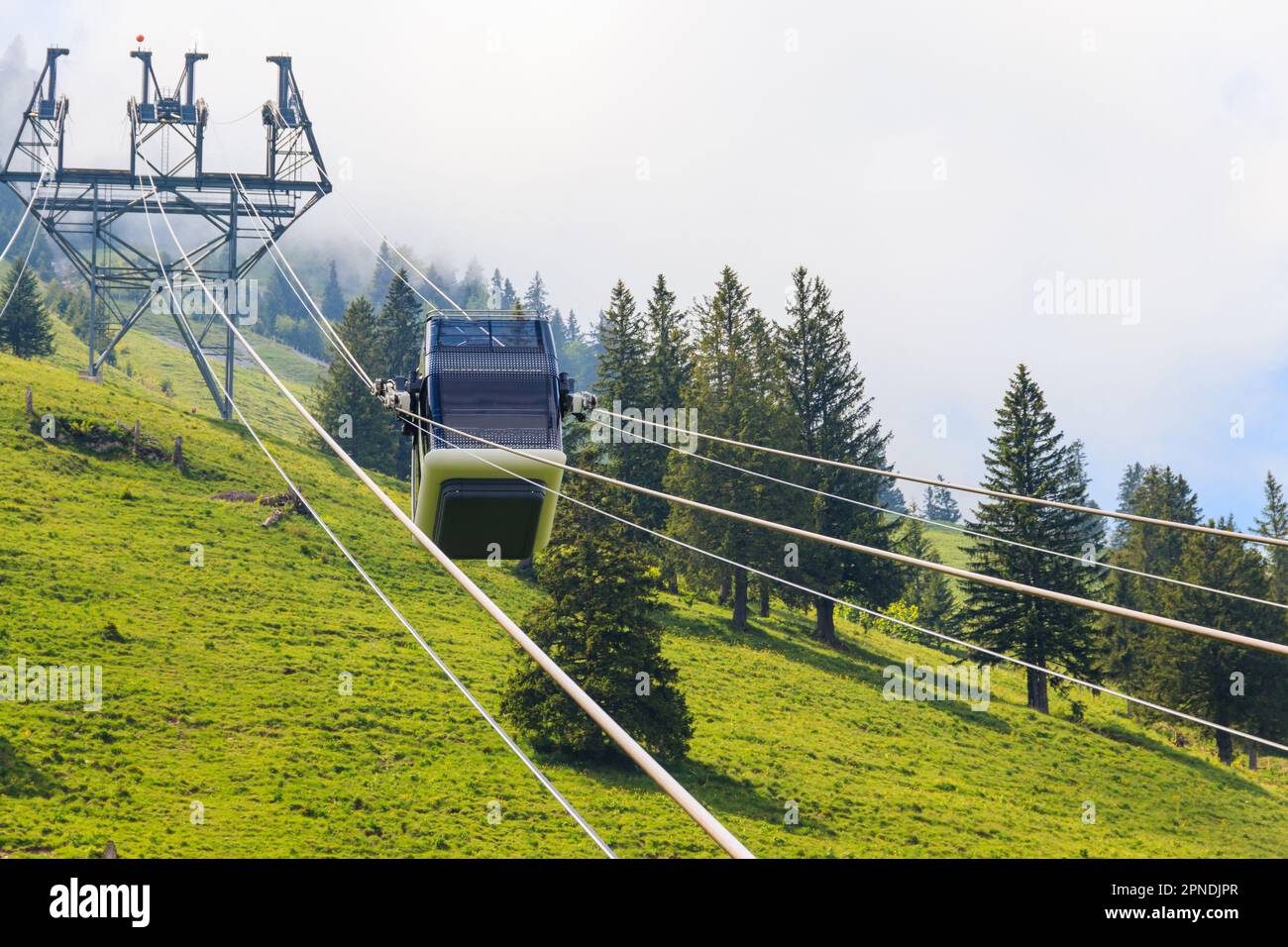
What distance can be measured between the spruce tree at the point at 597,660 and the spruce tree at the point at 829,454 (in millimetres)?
24466

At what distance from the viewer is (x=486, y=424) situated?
20.2 metres

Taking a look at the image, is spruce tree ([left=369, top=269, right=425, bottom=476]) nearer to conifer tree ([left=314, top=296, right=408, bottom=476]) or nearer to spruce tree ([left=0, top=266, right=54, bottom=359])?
conifer tree ([left=314, top=296, right=408, bottom=476])

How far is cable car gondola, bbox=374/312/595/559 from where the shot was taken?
19375 mm

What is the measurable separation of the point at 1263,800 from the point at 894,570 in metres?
20.1

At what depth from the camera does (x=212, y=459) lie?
58688mm

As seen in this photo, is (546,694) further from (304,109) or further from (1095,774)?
(304,109)

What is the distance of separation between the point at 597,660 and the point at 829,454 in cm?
3520

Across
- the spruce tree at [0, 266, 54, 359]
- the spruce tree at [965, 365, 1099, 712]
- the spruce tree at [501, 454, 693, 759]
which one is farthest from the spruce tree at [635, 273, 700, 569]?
the spruce tree at [0, 266, 54, 359]

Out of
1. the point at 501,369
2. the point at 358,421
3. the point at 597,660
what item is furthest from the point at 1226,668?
the point at 358,421

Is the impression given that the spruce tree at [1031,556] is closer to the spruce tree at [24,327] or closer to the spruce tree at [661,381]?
the spruce tree at [661,381]

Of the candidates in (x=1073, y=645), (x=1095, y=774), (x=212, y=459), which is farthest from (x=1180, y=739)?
(x=212, y=459)

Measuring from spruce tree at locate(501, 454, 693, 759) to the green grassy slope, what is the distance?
1180 millimetres

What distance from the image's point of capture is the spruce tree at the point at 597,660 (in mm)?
34438
